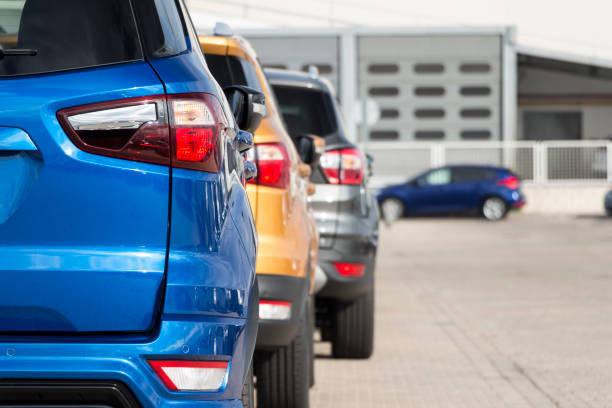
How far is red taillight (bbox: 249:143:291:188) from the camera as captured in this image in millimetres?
4699

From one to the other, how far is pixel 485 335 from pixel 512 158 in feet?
80.5

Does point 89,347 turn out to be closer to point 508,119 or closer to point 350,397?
point 350,397

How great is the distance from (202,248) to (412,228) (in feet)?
77.4

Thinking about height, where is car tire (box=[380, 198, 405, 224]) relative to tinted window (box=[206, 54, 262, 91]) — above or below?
below

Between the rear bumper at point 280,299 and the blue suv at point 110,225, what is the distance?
1.51 metres

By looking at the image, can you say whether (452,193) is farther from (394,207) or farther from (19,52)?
(19,52)

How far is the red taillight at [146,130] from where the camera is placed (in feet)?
9.49

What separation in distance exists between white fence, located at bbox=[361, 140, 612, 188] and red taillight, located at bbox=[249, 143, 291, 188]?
2692 cm

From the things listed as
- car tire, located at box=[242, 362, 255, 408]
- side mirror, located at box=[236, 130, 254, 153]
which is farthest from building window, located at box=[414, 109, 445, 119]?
car tire, located at box=[242, 362, 255, 408]

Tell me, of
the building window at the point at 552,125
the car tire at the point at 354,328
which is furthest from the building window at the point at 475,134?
the car tire at the point at 354,328

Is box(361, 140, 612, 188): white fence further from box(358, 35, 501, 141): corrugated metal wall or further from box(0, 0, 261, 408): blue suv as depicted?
box(0, 0, 261, 408): blue suv

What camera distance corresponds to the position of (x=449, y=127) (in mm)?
32875

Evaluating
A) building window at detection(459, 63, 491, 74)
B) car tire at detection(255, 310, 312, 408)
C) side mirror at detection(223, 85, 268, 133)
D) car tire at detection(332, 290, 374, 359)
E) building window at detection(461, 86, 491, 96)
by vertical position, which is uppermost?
building window at detection(459, 63, 491, 74)

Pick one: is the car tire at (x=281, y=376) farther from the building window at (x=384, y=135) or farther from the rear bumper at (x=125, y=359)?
the building window at (x=384, y=135)
